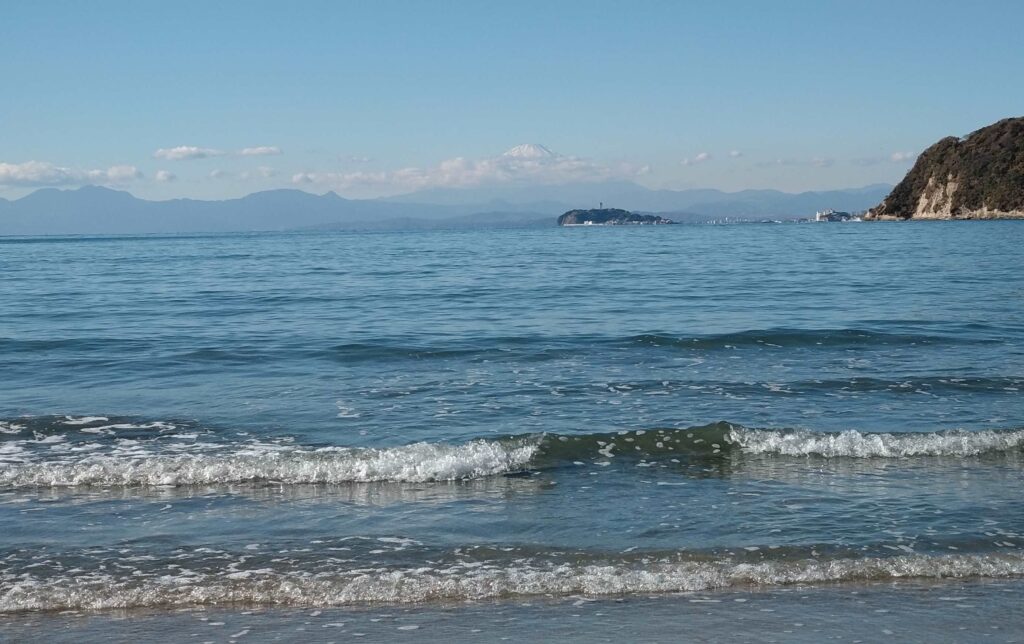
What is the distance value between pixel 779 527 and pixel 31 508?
25.3 ft

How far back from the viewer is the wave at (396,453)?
36.9 ft

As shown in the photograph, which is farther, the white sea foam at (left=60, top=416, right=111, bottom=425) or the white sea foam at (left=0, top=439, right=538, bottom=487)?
the white sea foam at (left=60, top=416, right=111, bottom=425)

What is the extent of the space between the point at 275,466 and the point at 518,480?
2.94 meters

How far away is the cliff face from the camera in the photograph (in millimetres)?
136750

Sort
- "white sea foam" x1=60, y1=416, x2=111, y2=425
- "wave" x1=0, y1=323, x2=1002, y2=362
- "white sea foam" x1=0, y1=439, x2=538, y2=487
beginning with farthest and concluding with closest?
"wave" x1=0, y1=323, x2=1002, y2=362 → "white sea foam" x1=60, y1=416, x2=111, y2=425 → "white sea foam" x1=0, y1=439, x2=538, y2=487

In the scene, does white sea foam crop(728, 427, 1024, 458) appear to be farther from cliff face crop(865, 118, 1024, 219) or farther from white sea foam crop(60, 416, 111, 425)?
cliff face crop(865, 118, 1024, 219)

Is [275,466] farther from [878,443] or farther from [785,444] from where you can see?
[878,443]

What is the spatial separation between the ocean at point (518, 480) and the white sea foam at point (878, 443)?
43mm

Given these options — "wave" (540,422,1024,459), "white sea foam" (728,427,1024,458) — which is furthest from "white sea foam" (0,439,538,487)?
"white sea foam" (728,427,1024,458)

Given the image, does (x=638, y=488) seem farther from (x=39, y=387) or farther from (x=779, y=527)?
A: (x=39, y=387)

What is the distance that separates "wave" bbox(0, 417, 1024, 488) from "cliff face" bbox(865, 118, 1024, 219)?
138809 millimetres

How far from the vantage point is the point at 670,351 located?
20047 millimetres

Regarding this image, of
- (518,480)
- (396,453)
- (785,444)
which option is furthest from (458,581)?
(785,444)

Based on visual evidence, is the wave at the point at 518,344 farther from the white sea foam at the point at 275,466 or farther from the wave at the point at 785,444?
the white sea foam at the point at 275,466
